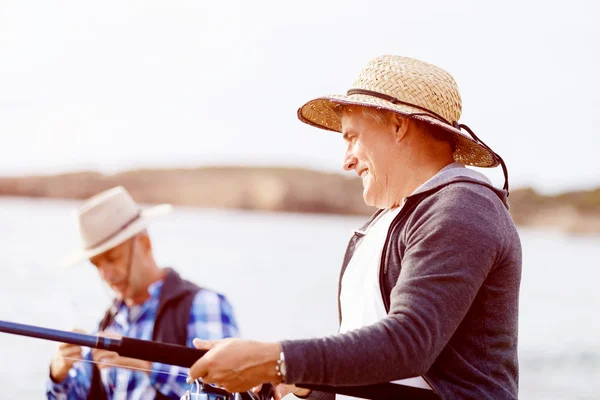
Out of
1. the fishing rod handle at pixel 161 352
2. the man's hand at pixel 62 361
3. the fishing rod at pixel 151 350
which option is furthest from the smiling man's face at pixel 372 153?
the man's hand at pixel 62 361

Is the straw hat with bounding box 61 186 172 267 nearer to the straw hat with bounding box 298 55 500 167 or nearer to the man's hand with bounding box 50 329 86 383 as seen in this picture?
the man's hand with bounding box 50 329 86 383

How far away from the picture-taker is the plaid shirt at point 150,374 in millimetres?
3266

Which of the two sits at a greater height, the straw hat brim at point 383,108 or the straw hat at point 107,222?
the straw hat brim at point 383,108

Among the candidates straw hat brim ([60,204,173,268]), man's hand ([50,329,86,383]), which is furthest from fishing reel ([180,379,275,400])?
straw hat brim ([60,204,173,268])

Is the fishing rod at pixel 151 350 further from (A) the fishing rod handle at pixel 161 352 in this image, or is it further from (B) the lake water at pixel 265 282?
(B) the lake water at pixel 265 282

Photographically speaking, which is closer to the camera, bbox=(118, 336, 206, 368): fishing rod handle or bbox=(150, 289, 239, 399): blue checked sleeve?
bbox=(118, 336, 206, 368): fishing rod handle

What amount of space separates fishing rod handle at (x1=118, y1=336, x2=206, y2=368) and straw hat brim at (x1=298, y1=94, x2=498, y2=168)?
659 millimetres

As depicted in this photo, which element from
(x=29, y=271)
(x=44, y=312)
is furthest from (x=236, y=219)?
(x=44, y=312)

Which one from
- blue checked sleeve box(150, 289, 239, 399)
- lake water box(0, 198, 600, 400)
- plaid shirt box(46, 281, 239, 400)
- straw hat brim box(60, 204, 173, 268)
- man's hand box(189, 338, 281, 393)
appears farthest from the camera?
lake water box(0, 198, 600, 400)

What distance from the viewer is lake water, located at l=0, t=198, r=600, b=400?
1244 centimetres

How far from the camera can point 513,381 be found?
1.81 meters

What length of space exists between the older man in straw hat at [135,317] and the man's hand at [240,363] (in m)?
1.58

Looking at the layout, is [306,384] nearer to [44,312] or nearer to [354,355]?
[354,355]

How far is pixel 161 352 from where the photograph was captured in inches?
64.0
